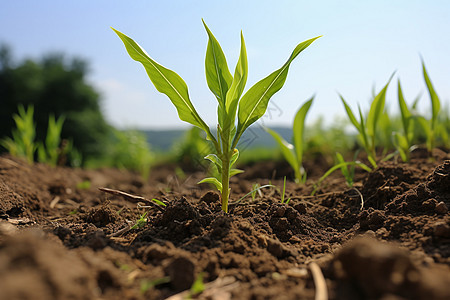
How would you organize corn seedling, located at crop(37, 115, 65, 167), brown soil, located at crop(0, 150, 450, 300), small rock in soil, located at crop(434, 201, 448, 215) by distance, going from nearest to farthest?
brown soil, located at crop(0, 150, 450, 300) < small rock in soil, located at crop(434, 201, 448, 215) < corn seedling, located at crop(37, 115, 65, 167)

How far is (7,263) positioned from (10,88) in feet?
53.5

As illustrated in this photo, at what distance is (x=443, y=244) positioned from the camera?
1217mm

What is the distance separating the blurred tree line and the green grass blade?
40.4 ft

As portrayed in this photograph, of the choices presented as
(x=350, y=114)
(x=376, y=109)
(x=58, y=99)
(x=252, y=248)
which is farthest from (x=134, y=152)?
(x=58, y=99)

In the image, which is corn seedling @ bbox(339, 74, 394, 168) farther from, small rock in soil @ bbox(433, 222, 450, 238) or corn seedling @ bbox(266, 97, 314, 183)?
small rock in soil @ bbox(433, 222, 450, 238)

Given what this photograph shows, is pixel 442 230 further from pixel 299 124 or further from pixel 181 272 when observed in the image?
pixel 299 124

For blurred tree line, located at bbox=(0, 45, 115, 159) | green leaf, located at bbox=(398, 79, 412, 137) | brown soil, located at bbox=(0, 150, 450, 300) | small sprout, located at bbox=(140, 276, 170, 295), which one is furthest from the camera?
blurred tree line, located at bbox=(0, 45, 115, 159)

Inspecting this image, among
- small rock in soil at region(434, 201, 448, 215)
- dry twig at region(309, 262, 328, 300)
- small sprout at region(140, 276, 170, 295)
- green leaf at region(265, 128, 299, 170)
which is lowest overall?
small sprout at region(140, 276, 170, 295)

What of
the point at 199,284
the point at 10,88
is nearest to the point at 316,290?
the point at 199,284

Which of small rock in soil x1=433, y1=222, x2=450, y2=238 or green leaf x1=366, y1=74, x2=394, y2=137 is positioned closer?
small rock in soil x1=433, y1=222, x2=450, y2=238

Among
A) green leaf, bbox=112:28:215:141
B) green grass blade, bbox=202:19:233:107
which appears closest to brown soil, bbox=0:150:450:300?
green leaf, bbox=112:28:215:141

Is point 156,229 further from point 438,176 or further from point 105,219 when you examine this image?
point 438,176

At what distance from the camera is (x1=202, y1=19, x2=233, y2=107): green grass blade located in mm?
1663

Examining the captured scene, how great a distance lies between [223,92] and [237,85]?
0.11 meters
